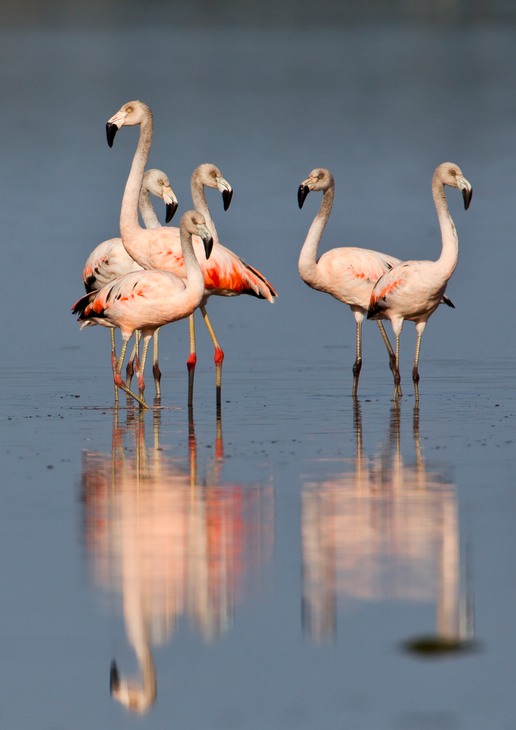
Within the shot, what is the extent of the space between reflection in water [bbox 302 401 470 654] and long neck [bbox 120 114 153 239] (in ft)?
15.2

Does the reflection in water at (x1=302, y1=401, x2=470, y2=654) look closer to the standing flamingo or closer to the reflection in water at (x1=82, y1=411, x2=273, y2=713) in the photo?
the reflection in water at (x1=82, y1=411, x2=273, y2=713)

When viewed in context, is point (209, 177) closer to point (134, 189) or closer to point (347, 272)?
point (134, 189)

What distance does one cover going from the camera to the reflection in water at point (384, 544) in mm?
6043

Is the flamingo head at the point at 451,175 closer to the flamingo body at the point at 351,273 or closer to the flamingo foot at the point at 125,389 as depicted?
the flamingo body at the point at 351,273

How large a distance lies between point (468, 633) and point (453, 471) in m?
2.99

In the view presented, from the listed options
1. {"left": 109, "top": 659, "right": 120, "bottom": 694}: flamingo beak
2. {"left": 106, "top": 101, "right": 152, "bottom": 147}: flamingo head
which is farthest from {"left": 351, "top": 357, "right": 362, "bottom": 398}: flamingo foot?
{"left": 109, "top": 659, "right": 120, "bottom": 694}: flamingo beak

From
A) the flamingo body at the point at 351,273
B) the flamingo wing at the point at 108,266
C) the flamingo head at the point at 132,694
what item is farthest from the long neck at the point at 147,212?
the flamingo head at the point at 132,694

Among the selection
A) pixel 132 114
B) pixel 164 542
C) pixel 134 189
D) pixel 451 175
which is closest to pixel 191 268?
pixel 134 189

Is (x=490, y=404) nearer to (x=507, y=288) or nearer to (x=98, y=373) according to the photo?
(x=98, y=373)

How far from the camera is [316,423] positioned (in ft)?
35.8

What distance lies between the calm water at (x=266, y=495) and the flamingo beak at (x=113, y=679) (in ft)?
A: 0.05

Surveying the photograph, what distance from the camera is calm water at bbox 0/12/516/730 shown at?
5.38 metres

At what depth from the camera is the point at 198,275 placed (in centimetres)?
1182

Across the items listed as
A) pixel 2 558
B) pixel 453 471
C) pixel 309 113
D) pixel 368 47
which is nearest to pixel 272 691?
pixel 2 558
